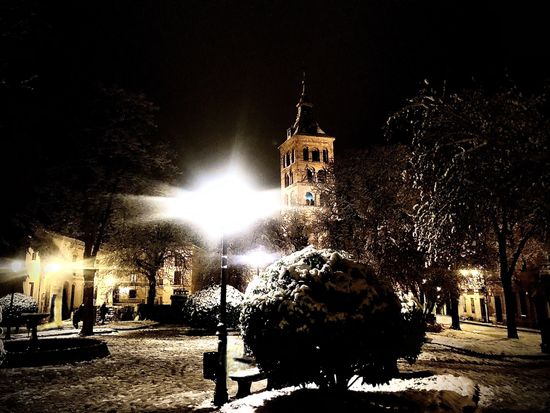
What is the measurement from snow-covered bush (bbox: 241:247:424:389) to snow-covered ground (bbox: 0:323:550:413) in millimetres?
821

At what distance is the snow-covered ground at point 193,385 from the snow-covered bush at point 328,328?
821 millimetres

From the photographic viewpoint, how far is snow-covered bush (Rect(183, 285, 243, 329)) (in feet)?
84.8

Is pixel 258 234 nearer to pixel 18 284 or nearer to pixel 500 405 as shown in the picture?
pixel 18 284

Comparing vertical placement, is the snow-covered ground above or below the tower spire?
below

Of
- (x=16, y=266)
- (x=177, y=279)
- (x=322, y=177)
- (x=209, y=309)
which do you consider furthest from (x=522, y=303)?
(x=177, y=279)

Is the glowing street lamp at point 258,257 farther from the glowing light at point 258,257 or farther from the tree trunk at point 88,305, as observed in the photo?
the tree trunk at point 88,305

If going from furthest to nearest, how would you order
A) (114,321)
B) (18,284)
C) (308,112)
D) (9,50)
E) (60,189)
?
(308,112), (114,321), (18,284), (60,189), (9,50)

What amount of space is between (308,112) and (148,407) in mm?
74387

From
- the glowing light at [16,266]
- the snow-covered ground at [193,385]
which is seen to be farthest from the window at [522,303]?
the glowing light at [16,266]

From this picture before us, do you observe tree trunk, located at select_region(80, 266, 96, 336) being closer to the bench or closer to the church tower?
the bench

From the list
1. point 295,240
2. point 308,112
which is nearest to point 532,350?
point 295,240

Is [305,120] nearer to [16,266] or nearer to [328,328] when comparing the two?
[16,266]

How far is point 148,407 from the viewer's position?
8.93 metres

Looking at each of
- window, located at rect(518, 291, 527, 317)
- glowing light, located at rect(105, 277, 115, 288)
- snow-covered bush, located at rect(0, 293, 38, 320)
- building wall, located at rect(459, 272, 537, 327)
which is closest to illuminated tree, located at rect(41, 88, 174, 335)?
snow-covered bush, located at rect(0, 293, 38, 320)
